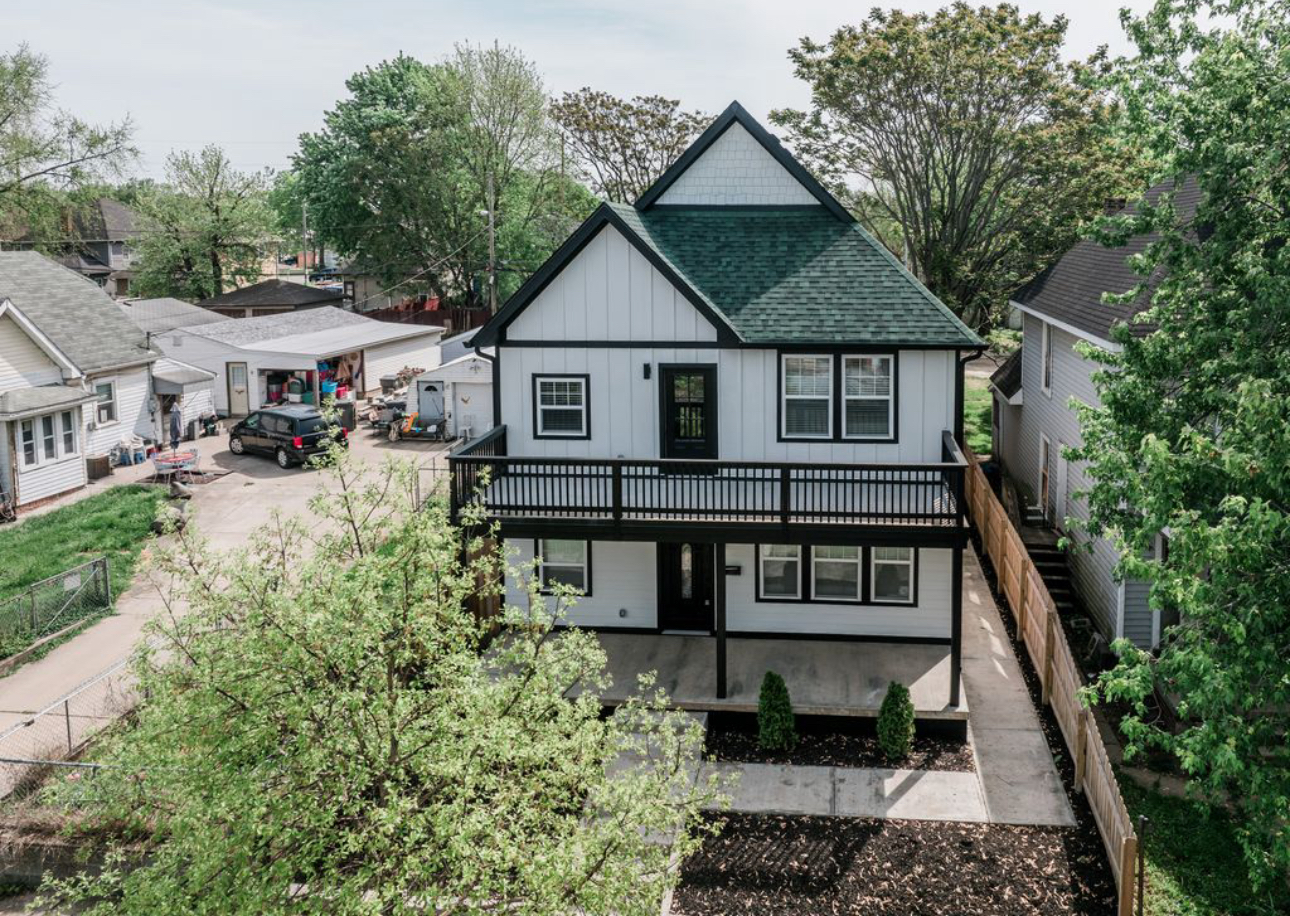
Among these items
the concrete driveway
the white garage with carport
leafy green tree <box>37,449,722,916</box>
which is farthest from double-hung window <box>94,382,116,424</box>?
leafy green tree <box>37,449,722,916</box>

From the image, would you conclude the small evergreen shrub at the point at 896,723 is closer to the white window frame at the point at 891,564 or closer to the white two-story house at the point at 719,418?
the white two-story house at the point at 719,418

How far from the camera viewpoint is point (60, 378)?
3053 cm

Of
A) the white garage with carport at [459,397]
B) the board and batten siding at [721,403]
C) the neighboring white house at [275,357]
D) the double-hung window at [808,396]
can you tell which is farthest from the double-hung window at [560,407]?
the neighboring white house at [275,357]

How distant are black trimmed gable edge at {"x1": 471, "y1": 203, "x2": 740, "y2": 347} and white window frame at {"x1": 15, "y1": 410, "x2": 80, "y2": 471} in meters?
16.4

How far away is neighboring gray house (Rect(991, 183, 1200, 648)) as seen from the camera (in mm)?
18516

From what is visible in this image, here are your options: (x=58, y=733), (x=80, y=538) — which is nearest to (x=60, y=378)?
(x=80, y=538)

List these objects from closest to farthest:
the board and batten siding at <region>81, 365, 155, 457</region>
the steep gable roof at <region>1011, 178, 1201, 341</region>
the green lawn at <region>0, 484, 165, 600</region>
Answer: the steep gable roof at <region>1011, 178, 1201, 341</region> → the green lawn at <region>0, 484, 165, 600</region> → the board and batten siding at <region>81, 365, 155, 457</region>

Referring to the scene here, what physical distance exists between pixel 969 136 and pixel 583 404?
22.0 m

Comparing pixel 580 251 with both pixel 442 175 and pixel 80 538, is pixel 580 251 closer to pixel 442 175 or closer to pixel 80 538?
pixel 80 538

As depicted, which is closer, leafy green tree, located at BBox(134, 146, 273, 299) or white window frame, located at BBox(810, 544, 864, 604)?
white window frame, located at BBox(810, 544, 864, 604)

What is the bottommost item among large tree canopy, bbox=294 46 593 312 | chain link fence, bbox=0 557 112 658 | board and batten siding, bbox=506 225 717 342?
chain link fence, bbox=0 557 112 658

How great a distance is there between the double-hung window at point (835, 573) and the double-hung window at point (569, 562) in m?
3.97

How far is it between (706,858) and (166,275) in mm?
59893

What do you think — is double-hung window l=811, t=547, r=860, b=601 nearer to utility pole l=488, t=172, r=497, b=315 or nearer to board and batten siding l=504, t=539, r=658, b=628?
board and batten siding l=504, t=539, r=658, b=628
